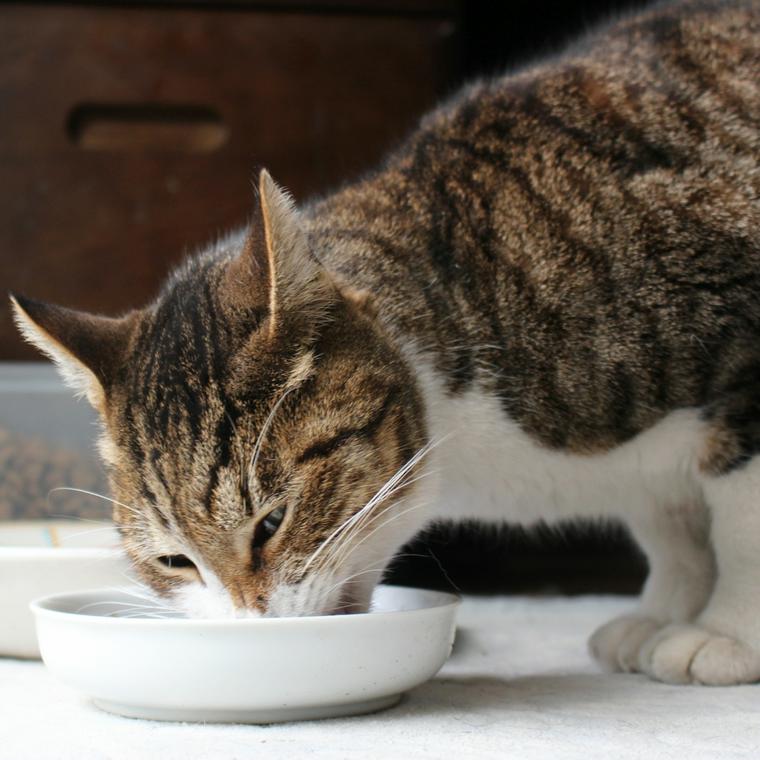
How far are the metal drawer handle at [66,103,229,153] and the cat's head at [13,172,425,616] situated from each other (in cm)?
103

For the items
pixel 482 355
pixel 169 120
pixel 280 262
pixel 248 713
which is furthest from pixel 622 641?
pixel 169 120

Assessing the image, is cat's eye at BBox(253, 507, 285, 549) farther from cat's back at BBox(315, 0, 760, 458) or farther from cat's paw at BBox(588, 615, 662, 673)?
cat's paw at BBox(588, 615, 662, 673)

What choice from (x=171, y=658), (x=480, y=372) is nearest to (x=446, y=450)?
(x=480, y=372)

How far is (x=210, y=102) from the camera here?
84.7 inches

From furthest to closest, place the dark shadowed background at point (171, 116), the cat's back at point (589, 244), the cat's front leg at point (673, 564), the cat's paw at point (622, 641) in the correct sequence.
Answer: the dark shadowed background at point (171, 116) → the cat's front leg at point (673, 564) → the cat's paw at point (622, 641) → the cat's back at point (589, 244)

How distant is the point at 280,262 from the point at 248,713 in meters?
0.42

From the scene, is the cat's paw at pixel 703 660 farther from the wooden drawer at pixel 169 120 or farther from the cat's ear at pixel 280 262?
the wooden drawer at pixel 169 120

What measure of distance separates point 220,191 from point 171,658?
1.35 meters

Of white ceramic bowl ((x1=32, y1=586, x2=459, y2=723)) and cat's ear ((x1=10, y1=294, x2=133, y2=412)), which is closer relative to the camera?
white ceramic bowl ((x1=32, y1=586, x2=459, y2=723))

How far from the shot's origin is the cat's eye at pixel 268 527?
1046 mm

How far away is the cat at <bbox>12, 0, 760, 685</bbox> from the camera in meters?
1.07

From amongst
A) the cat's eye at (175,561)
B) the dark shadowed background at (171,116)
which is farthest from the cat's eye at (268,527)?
the dark shadowed background at (171,116)

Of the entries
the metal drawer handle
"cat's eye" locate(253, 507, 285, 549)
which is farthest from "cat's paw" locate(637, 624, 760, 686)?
the metal drawer handle

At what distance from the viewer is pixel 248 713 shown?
1017mm
